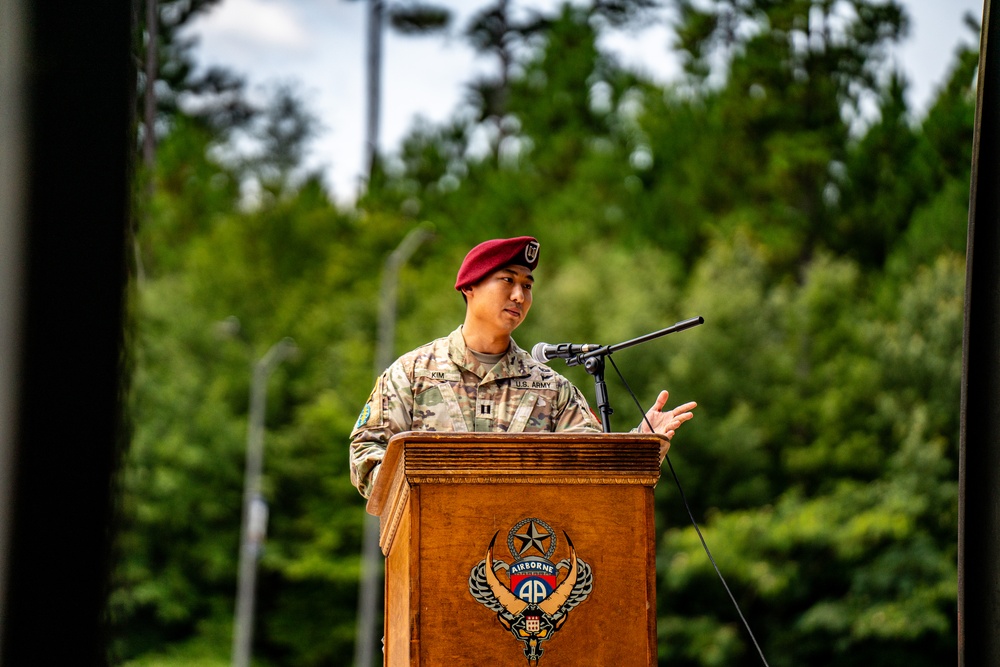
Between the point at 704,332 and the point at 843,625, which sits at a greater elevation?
the point at 704,332

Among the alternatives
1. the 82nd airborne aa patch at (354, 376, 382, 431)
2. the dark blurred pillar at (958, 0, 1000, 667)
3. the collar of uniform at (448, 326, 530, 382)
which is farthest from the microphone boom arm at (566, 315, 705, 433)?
the dark blurred pillar at (958, 0, 1000, 667)

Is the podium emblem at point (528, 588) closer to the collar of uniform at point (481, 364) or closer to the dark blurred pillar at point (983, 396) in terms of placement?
the dark blurred pillar at point (983, 396)

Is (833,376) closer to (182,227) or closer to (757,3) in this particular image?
(757,3)

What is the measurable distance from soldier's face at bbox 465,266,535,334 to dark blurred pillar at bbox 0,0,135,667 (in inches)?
95.9

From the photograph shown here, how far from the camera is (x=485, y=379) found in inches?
152

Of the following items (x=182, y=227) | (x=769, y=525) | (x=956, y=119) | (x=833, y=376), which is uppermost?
(x=182, y=227)

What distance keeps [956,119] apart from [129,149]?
112 ft

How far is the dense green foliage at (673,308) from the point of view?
28.3 metres

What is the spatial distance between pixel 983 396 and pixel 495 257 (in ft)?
5.25

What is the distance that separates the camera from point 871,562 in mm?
28047

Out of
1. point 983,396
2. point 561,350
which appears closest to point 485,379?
point 561,350

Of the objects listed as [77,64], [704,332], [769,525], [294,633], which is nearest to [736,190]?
[704,332]

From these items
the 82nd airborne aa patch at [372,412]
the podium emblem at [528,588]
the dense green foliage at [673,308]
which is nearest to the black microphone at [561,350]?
the 82nd airborne aa patch at [372,412]

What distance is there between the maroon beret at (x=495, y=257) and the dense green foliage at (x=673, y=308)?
21698mm
